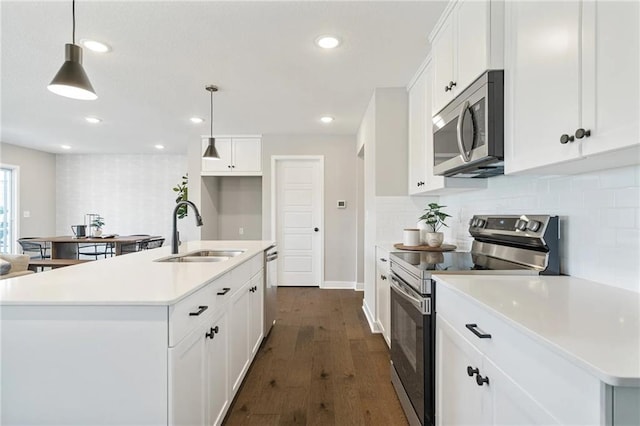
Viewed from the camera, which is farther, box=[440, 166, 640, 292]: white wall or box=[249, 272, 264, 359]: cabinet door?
box=[249, 272, 264, 359]: cabinet door

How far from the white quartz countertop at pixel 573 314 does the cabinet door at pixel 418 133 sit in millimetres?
1625

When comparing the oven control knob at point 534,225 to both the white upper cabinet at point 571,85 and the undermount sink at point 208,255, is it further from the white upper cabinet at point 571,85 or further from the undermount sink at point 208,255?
the undermount sink at point 208,255

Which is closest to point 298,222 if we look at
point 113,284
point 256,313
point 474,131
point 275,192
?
point 275,192

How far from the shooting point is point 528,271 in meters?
1.53

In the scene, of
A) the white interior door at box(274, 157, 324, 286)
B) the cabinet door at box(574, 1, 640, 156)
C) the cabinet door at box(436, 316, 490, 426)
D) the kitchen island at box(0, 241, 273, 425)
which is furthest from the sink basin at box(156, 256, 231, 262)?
the white interior door at box(274, 157, 324, 286)

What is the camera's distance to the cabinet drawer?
0.68m

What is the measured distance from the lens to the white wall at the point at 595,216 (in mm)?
1230

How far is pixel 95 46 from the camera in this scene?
8.18 ft

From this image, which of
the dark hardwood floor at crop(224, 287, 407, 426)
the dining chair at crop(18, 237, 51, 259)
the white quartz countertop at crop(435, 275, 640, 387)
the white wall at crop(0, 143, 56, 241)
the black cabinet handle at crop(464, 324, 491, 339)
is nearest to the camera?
the white quartz countertop at crop(435, 275, 640, 387)

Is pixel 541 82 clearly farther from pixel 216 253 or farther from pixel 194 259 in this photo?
pixel 216 253

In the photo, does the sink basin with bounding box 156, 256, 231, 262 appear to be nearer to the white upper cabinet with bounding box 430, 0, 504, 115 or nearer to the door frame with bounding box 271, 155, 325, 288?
the white upper cabinet with bounding box 430, 0, 504, 115

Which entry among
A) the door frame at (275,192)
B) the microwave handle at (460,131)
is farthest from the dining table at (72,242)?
the microwave handle at (460,131)

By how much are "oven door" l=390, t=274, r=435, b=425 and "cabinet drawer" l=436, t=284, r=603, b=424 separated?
35 centimetres

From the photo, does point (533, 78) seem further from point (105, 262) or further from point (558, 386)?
point (105, 262)
